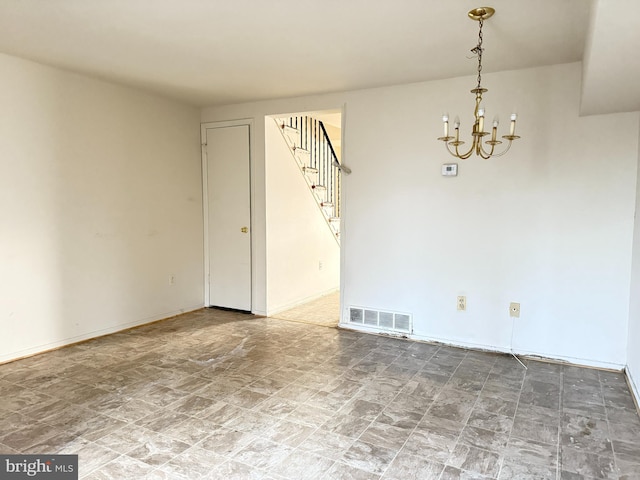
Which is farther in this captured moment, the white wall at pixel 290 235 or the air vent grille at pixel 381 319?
the white wall at pixel 290 235

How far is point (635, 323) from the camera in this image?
2.94 meters

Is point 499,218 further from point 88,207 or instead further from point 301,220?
point 88,207

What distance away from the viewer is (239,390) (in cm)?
287

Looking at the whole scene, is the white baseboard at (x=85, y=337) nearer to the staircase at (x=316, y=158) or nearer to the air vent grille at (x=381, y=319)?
the air vent grille at (x=381, y=319)

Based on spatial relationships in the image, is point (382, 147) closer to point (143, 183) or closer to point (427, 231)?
point (427, 231)

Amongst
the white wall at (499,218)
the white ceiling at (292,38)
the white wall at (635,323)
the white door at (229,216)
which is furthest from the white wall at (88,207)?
the white wall at (635,323)

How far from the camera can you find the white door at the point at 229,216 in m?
4.87

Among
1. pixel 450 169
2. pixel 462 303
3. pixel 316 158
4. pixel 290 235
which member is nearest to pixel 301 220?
pixel 290 235

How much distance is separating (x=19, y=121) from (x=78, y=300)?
5.11ft

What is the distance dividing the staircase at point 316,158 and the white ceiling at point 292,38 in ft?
4.25

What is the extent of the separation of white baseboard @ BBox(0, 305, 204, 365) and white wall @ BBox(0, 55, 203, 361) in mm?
12

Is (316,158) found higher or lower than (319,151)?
lower

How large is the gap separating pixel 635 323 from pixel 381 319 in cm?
201

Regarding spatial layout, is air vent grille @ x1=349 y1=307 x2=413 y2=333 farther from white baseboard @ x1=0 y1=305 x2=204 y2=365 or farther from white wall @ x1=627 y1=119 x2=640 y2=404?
white baseboard @ x1=0 y1=305 x2=204 y2=365
